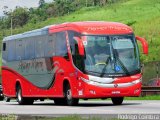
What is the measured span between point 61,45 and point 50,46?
5.18ft

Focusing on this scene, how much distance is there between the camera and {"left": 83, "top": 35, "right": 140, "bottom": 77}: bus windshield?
88.8ft

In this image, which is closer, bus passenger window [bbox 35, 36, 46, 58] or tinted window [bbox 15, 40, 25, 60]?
bus passenger window [bbox 35, 36, 46, 58]

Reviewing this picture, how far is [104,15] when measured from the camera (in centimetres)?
11744

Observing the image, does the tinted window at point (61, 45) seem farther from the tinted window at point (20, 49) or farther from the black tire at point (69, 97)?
the tinted window at point (20, 49)

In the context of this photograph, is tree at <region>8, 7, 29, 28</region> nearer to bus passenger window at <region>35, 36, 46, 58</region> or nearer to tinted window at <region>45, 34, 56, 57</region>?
bus passenger window at <region>35, 36, 46, 58</region>

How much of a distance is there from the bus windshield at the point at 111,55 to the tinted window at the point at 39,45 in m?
4.44

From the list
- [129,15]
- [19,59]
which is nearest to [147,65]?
[19,59]

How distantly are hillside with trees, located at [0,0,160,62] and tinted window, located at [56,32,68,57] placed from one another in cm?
4256

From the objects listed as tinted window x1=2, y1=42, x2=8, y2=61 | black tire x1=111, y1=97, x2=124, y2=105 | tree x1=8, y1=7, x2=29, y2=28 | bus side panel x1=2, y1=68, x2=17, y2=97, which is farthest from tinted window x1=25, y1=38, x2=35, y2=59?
tree x1=8, y1=7, x2=29, y2=28

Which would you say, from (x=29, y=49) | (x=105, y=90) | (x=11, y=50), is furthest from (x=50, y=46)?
(x=11, y=50)

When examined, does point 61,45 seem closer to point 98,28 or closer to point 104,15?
point 98,28

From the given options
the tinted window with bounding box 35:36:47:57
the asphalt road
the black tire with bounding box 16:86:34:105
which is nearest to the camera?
the asphalt road

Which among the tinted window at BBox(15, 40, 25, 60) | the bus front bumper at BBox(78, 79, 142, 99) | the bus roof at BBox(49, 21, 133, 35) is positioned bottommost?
the bus front bumper at BBox(78, 79, 142, 99)

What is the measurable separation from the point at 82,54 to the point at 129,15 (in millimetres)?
88964
